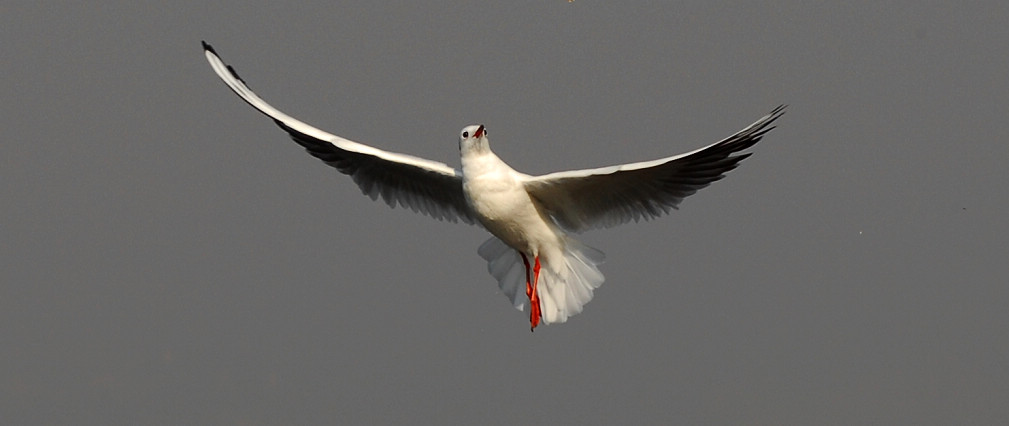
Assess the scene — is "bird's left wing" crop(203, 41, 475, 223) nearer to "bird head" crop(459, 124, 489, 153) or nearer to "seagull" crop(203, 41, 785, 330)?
"seagull" crop(203, 41, 785, 330)

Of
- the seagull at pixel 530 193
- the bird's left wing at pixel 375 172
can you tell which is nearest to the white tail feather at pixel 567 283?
the seagull at pixel 530 193

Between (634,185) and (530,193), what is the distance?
0.68m

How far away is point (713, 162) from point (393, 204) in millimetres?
2655

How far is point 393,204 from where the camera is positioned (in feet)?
37.6

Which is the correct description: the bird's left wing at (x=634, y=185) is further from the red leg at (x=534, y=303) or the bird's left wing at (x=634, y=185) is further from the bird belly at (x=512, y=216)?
the red leg at (x=534, y=303)

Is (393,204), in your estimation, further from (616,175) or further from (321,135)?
(616,175)

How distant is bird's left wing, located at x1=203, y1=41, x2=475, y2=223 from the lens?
1099 cm

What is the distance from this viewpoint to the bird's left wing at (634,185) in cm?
961

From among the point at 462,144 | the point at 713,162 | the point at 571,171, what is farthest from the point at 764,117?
the point at 462,144

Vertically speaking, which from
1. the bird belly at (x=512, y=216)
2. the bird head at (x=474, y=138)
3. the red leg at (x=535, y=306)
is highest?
the bird head at (x=474, y=138)

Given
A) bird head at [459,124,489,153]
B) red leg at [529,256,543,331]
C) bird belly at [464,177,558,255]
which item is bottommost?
red leg at [529,256,543,331]

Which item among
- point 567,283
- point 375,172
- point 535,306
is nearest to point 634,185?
point 567,283

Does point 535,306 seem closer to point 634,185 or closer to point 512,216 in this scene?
point 512,216

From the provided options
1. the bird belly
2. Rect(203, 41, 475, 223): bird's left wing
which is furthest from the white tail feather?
Rect(203, 41, 475, 223): bird's left wing
